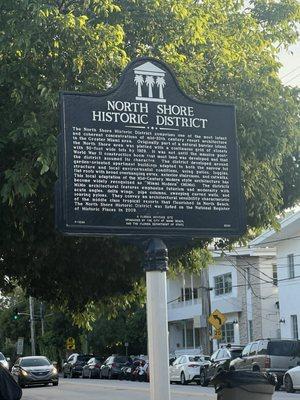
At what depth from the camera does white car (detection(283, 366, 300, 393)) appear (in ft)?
85.1

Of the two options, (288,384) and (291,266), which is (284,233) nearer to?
(291,266)

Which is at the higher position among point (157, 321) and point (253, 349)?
point (157, 321)

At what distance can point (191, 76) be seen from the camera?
950cm

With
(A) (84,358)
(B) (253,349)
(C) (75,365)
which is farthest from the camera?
(A) (84,358)

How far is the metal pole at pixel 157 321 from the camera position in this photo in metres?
6.79

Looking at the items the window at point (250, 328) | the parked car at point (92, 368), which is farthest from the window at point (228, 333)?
the parked car at point (92, 368)

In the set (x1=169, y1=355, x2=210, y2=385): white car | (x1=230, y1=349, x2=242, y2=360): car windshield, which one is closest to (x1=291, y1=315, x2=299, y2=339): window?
(x1=169, y1=355, x2=210, y2=385): white car

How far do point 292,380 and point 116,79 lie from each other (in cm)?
1920

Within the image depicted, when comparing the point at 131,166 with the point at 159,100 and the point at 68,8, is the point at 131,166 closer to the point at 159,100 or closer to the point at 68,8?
the point at 159,100

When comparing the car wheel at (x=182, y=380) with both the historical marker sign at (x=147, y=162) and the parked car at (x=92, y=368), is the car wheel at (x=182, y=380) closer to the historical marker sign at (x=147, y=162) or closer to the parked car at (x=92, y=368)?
the parked car at (x=92, y=368)

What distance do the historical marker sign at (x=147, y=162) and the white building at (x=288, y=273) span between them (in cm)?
3304

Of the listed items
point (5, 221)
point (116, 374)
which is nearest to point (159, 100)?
point (5, 221)

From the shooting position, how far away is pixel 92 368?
160 feet

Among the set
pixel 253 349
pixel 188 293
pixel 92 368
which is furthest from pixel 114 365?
pixel 253 349
